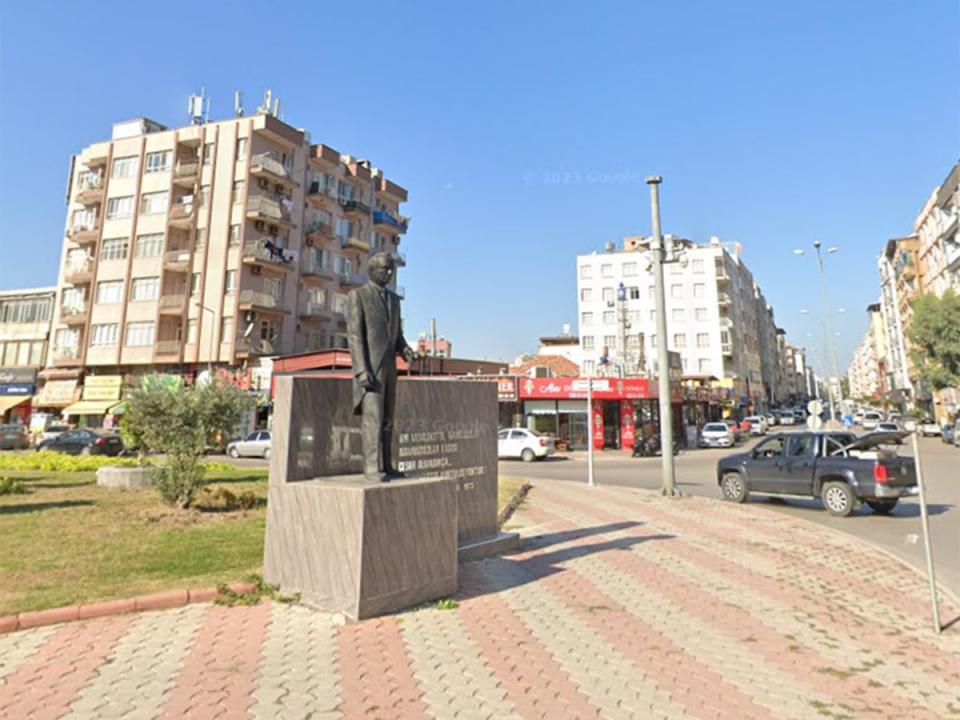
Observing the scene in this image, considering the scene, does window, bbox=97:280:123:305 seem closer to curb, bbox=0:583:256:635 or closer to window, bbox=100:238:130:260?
window, bbox=100:238:130:260

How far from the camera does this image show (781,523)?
10.8 meters

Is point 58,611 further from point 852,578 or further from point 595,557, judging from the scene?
point 852,578

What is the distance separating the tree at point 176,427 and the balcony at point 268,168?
3230 cm

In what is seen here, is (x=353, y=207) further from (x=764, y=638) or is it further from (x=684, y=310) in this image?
(x=764, y=638)

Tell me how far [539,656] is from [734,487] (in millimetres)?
11453

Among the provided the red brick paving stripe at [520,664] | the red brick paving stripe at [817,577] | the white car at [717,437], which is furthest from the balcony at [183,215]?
the red brick paving stripe at [520,664]

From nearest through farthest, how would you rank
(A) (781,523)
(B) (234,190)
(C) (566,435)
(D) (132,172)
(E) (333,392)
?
(E) (333,392), (A) (781,523), (C) (566,435), (B) (234,190), (D) (132,172)

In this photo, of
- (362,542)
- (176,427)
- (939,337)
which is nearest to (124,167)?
(176,427)

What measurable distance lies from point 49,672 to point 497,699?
3.17 m

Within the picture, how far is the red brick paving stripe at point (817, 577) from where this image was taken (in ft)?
15.4

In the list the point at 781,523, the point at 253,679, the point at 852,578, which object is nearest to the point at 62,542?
the point at 253,679

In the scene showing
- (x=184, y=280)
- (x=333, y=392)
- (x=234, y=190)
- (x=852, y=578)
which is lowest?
(x=852, y=578)

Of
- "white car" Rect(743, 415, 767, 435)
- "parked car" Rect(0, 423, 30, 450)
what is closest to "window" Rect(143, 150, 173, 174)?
"parked car" Rect(0, 423, 30, 450)

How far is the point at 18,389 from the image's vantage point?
144 ft
